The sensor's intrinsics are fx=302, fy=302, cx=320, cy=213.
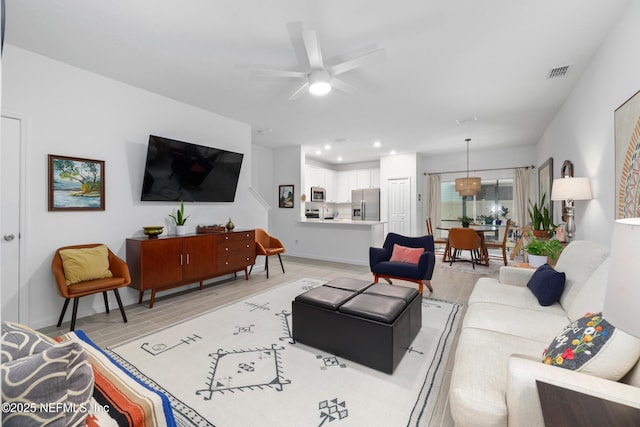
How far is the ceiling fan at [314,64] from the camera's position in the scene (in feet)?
8.02

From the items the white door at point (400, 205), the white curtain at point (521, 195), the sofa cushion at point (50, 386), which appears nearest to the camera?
the sofa cushion at point (50, 386)

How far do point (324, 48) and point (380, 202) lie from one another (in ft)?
19.1

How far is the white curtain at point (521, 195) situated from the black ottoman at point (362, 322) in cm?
567

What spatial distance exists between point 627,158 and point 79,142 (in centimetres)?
504

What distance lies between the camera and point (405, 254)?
4.05m

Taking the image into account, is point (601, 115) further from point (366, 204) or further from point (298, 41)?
point (366, 204)

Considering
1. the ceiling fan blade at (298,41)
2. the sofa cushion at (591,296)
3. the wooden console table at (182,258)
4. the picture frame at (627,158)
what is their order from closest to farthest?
the sofa cushion at (591,296)
the picture frame at (627,158)
the ceiling fan blade at (298,41)
the wooden console table at (182,258)

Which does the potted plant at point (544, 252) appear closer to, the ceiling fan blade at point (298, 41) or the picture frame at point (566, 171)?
the picture frame at point (566, 171)

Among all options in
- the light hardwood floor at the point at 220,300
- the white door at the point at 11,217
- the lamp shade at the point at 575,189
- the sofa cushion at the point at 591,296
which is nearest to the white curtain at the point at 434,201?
the light hardwood floor at the point at 220,300

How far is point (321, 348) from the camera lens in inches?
99.7

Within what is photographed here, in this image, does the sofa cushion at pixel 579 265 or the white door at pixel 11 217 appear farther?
the white door at pixel 11 217

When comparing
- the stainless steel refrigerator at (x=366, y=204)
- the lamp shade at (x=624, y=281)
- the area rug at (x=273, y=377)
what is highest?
the stainless steel refrigerator at (x=366, y=204)

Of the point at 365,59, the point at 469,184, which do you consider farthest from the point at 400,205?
the point at 365,59

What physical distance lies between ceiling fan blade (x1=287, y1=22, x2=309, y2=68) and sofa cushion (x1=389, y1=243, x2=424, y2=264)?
2580 millimetres
